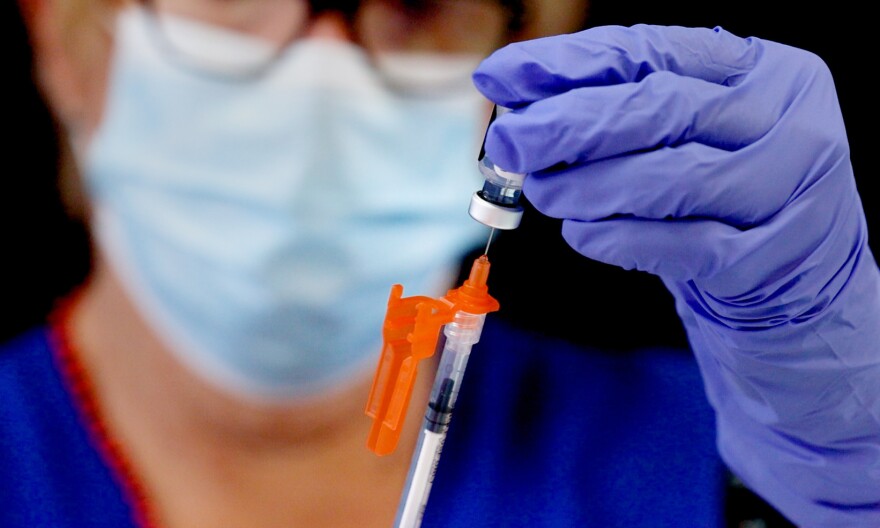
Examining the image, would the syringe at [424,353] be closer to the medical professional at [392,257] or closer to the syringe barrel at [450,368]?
the syringe barrel at [450,368]

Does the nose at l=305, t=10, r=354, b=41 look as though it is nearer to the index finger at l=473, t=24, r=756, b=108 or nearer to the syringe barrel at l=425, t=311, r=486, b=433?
the index finger at l=473, t=24, r=756, b=108

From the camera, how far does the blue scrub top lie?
0.93 meters

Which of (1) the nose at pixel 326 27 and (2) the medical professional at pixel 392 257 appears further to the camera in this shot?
(1) the nose at pixel 326 27

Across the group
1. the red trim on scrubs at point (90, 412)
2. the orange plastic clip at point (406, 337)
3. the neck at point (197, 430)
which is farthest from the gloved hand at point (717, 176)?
the red trim on scrubs at point (90, 412)

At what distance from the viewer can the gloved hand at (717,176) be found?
27.3 inches

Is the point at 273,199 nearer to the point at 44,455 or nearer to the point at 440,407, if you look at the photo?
the point at 440,407

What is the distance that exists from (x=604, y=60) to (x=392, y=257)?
0.37 metres

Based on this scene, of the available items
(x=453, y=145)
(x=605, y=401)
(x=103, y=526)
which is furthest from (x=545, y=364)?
(x=103, y=526)

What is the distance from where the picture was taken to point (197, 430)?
3.28 feet

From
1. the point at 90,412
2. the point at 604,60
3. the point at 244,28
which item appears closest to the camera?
the point at 604,60

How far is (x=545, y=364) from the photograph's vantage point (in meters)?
1.12

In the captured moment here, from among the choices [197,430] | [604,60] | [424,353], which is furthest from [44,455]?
[604,60]

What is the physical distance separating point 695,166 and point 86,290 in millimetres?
755

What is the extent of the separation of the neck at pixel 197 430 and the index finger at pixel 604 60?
49cm
